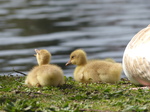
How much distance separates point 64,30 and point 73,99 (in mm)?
15214

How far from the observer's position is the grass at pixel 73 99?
5.18 m

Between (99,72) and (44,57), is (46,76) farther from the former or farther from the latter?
(99,72)

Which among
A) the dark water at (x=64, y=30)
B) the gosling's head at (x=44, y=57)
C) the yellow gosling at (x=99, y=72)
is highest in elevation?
the gosling's head at (x=44, y=57)

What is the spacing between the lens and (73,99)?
231 inches

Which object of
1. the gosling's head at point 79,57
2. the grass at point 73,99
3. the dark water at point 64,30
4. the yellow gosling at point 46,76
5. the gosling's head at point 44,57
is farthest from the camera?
the dark water at point 64,30

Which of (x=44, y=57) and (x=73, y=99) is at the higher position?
(x=44, y=57)

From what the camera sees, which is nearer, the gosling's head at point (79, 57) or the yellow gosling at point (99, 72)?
the yellow gosling at point (99, 72)

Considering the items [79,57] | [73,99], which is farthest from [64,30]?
[73,99]

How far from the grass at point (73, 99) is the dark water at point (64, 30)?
4.04 metres

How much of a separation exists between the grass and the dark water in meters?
4.04

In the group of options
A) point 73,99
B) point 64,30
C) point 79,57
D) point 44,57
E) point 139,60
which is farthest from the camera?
point 64,30

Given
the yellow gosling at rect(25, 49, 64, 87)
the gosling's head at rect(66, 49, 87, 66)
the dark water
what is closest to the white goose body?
the gosling's head at rect(66, 49, 87, 66)

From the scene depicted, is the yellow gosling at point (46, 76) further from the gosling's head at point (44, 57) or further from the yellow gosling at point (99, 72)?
the yellow gosling at point (99, 72)

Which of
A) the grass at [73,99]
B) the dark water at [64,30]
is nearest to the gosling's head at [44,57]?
the grass at [73,99]
